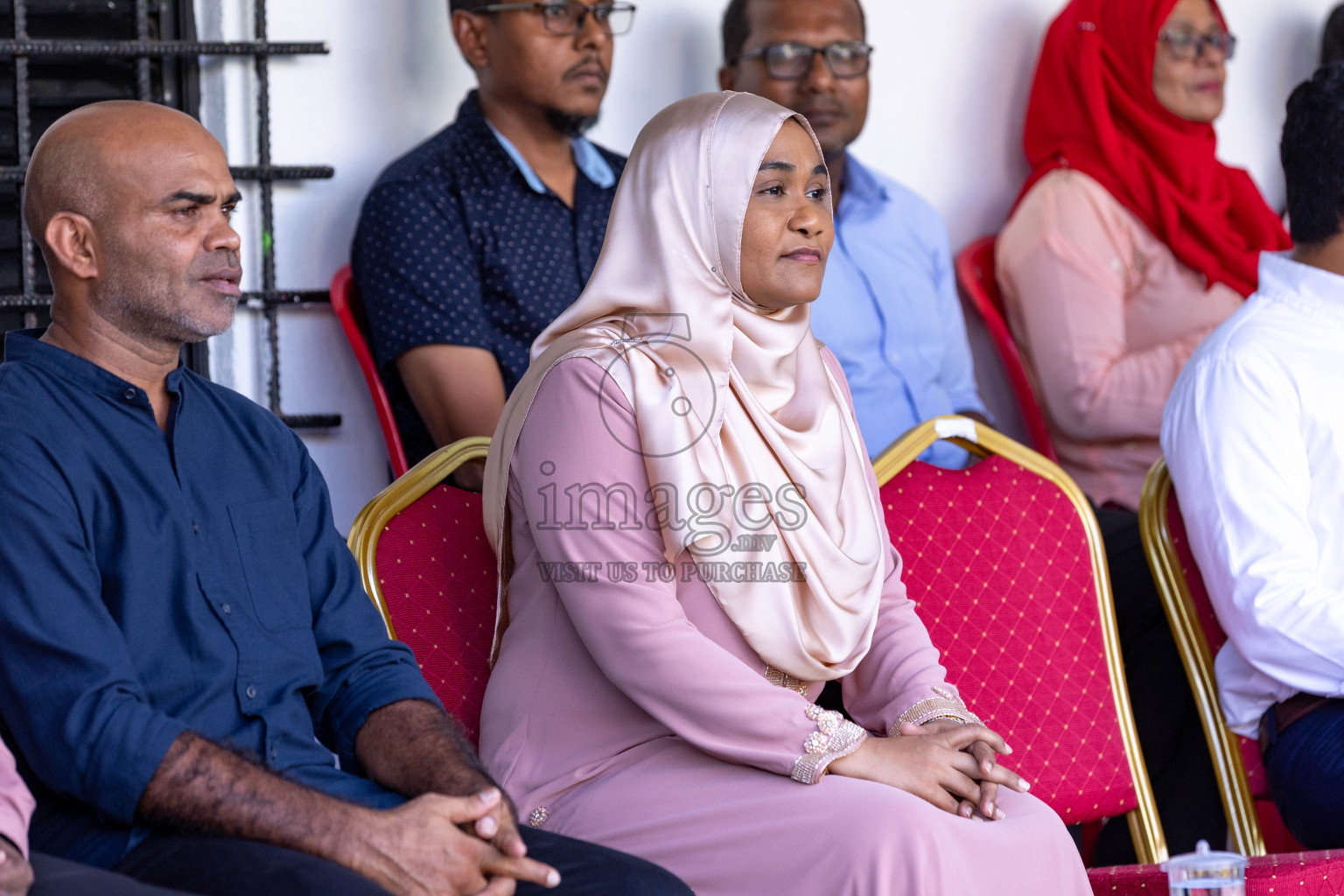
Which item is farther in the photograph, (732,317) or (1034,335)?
(1034,335)

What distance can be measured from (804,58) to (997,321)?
0.74 m

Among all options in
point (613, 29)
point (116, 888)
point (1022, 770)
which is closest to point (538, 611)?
point (116, 888)

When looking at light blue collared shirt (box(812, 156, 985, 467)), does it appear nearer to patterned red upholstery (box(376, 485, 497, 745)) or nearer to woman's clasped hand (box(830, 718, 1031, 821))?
patterned red upholstery (box(376, 485, 497, 745))

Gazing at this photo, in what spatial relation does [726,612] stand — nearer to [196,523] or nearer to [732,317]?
[732,317]

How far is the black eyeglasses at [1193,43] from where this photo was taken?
11.0 ft

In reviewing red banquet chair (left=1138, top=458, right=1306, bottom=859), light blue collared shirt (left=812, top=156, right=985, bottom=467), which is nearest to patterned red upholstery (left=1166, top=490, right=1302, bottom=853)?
red banquet chair (left=1138, top=458, right=1306, bottom=859)

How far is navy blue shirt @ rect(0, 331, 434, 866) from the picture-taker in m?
1.42

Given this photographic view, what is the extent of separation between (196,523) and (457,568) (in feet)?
1.62

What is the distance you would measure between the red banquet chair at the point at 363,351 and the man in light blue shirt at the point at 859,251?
89cm

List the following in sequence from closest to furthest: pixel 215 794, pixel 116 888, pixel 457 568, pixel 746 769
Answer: pixel 116 888 < pixel 215 794 < pixel 746 769 < pixel 457 568

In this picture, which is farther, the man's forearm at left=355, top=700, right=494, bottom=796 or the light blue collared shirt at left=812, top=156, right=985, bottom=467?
the light blue collared shirt at left=812, top=156, right=985, bottom=467

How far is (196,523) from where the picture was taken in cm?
158

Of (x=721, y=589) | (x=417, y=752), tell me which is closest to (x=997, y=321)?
(x=721, y=589)

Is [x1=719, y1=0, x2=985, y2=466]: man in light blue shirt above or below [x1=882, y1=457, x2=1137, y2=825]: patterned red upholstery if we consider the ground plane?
above
